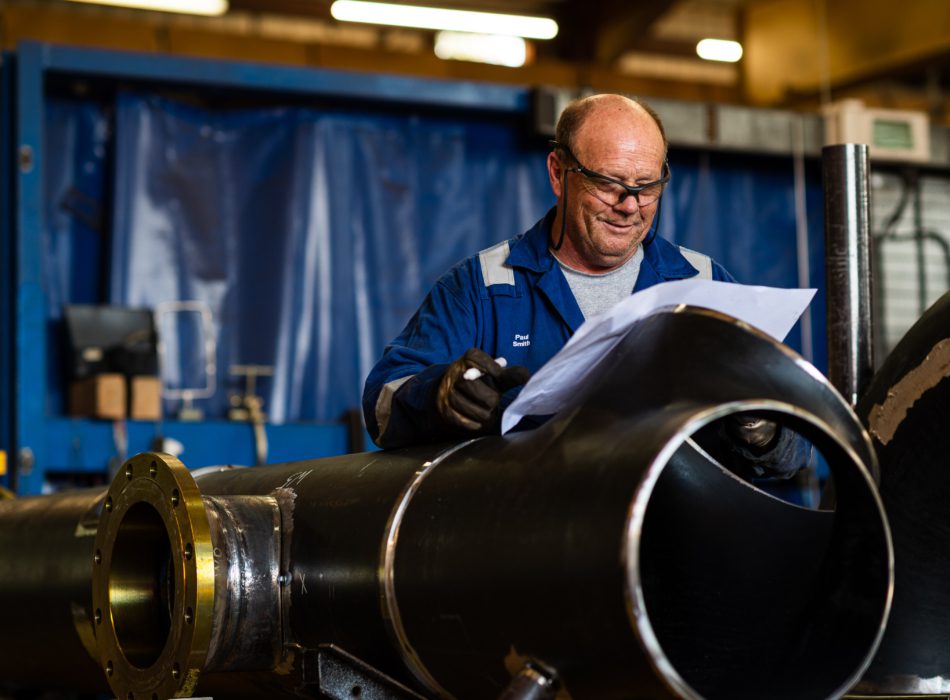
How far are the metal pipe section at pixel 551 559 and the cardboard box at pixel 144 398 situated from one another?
262 centimetres

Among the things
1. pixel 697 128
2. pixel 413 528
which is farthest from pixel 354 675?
pixel 697 128

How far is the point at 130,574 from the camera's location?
149cm

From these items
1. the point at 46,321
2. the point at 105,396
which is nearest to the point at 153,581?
the point at 105,396

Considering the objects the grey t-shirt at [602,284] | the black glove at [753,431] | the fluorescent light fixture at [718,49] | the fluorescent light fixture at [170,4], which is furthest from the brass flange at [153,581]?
the fluorescent light fixture at [718,49]

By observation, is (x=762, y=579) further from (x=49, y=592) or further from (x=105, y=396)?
(x=105, y=396)

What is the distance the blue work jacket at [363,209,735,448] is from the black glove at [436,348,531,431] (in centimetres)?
35

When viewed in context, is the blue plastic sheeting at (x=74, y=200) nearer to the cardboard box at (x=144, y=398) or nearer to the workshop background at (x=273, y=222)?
the workshop background at (x=273, y=222)

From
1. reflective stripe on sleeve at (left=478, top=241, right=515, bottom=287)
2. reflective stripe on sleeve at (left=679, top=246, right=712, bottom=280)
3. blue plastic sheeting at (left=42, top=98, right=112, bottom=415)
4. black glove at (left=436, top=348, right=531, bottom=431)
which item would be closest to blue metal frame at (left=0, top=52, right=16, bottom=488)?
blue plastic sheeting at (left=42, top=98, right=112, bottom=415)

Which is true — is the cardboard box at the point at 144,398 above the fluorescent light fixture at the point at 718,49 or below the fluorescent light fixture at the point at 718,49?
below

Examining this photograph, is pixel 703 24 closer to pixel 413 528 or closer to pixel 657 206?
pixel 657 206

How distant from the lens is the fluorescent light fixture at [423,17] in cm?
686

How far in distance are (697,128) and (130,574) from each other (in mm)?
3942

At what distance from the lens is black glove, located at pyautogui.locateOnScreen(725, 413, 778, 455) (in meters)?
1.44

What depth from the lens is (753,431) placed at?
1.44 meters
